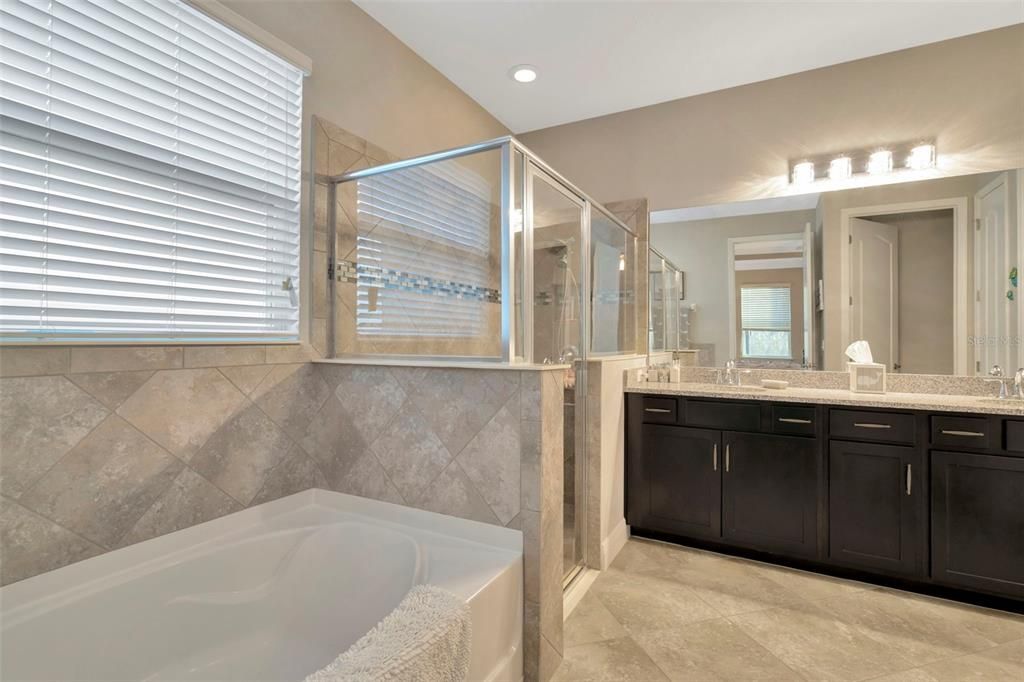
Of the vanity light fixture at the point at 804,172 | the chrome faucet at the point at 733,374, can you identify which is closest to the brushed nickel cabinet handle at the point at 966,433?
the chrome faucet at the point at 733,374

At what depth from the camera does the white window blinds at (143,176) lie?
1.27 meters

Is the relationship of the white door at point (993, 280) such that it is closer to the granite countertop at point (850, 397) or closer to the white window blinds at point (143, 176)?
the granite countertop at point (850, 397)

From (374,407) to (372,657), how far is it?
102cm

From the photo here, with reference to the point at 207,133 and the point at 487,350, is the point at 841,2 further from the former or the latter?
the point at 207,133

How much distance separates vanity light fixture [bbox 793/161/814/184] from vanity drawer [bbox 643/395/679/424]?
5.02 ft

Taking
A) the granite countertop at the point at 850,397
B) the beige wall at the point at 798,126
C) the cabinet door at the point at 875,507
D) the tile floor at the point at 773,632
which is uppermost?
the beige wall at the point at 798,126

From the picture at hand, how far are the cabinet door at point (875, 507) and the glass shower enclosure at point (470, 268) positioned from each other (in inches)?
47.7

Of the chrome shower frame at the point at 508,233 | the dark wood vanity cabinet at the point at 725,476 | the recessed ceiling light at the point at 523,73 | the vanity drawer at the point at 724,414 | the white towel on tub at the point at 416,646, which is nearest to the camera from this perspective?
the white towel on tub at the point at 416,646

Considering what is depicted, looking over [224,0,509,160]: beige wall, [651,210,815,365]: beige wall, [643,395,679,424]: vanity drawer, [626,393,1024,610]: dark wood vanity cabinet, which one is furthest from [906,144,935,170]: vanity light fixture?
[224,0,509,160]: beige wall

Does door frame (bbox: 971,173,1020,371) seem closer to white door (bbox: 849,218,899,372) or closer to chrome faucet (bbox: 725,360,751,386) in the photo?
white door (bbox: 849,218,899,372)

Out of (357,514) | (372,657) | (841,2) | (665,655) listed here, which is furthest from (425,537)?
(841,2)

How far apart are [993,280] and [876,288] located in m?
0.48

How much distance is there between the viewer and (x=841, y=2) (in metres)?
2.21

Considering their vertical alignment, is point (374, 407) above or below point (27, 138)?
below
